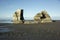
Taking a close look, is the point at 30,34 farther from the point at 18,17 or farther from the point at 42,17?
the point at 42,17

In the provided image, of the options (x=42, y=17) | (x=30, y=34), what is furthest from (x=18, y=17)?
(x=30, y=34)

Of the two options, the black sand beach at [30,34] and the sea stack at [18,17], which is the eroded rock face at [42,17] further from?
the black sand beach at [30,34]

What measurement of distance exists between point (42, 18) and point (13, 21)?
45.7 feet

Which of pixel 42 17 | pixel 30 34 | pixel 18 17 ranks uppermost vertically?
pixel 30 34

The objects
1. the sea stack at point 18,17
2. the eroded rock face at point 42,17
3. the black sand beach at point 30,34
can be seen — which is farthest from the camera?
the eroded rock face at point 42,17

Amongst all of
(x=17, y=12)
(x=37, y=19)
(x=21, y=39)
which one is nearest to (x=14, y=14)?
(x=17, y=12)

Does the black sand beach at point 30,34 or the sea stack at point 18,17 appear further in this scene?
the sea stack at point 18,17

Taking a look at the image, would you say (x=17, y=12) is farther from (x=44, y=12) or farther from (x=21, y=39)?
(x=21, y=39)

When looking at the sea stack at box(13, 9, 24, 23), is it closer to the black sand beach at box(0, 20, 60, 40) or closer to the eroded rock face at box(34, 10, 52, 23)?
the eroded rock face at box(34, 10, 52, 23)

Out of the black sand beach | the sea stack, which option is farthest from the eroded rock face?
the black sand beach

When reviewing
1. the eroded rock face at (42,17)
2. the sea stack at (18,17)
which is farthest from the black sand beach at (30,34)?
the eroded rock face at (42,17)

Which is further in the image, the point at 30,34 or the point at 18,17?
the point at 18,17

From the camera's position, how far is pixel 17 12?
7931cm

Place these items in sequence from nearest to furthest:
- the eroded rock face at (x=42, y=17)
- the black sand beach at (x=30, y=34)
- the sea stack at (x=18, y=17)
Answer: the black sand beach at (x=30, y=34), the sea stack at (x=18, y=17), the eroded rock face at (x=42, y=17)
